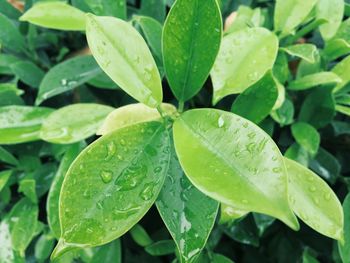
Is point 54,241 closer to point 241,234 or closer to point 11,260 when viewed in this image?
point 11,260

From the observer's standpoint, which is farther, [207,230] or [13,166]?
[13,166]

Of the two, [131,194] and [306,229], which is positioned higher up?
[131,194]

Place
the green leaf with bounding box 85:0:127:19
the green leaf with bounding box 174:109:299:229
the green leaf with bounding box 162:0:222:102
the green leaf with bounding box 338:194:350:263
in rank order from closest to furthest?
the green leaf with bounding box 174:109:299:229 < the green leaf with bounding box 162:0:222:102 < the green leaf with bounding box 338:194:350:263 < the green leaf with bounding box 85:0:127:19

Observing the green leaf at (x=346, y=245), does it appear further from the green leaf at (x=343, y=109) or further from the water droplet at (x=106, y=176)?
the water droplet at (x=106, y=176)

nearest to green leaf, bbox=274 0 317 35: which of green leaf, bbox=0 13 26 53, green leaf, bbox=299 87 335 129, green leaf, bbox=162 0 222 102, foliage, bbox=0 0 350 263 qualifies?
foliage, bbox=0 0 350 263

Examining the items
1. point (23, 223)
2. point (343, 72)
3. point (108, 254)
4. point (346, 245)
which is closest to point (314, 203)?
point (346, 245)

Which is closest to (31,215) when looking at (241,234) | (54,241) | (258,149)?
(54,241)

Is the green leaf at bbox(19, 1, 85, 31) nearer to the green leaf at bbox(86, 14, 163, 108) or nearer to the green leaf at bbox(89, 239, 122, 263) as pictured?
the green leaf at bbox(86, 14, 163, 108)
